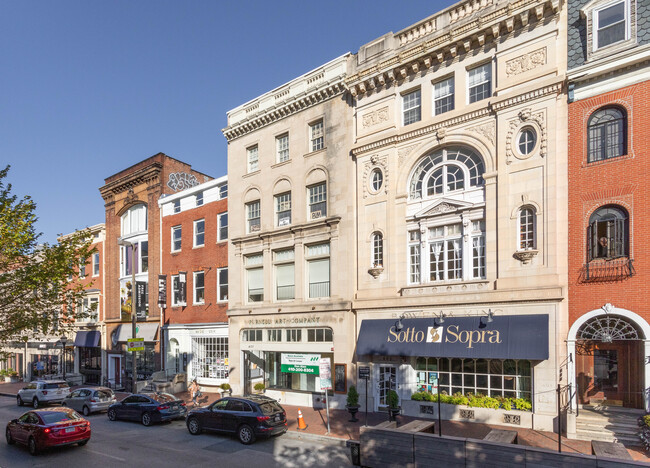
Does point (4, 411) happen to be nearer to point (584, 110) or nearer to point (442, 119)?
point (442, 119)

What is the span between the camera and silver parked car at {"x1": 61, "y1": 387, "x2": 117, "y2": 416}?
24.4 meters

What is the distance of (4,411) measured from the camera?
90.0 ft

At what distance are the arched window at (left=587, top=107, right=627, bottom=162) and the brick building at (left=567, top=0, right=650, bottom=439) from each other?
0.03 meters

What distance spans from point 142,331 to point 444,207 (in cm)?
→ 2495

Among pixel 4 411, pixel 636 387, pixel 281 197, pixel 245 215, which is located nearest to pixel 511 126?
pixel 636 387

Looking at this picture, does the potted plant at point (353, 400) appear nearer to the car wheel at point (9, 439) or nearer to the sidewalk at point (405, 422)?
the sidewalk at point (405, 422)

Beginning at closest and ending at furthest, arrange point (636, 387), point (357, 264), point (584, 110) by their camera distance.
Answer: point (636, 387) → point (584, 110) → point (357, 264)

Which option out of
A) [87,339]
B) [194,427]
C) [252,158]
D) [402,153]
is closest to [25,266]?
[194,427]

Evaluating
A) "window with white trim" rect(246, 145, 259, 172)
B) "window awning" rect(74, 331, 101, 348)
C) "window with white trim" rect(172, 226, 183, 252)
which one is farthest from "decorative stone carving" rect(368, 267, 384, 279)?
"window awning" rect(74, 331, 101, 348)

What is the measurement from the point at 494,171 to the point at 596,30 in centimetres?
625

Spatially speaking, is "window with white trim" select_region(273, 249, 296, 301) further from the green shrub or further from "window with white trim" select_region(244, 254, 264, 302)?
the green shrub

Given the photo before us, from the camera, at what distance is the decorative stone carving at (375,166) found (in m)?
22.2

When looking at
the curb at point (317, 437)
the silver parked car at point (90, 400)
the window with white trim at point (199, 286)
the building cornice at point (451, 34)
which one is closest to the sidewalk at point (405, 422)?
the curb at point (317, 437)

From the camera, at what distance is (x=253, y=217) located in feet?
93.2
